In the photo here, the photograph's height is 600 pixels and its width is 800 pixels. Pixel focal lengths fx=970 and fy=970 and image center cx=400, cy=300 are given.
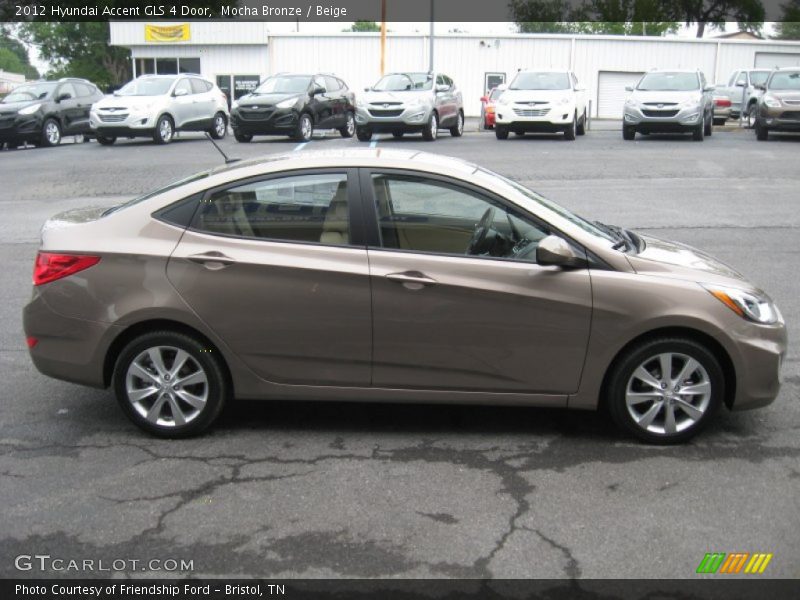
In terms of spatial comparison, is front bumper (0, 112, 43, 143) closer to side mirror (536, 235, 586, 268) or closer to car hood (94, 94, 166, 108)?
car hood (94, 94, 166, 108)

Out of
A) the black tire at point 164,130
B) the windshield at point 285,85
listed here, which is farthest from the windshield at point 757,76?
the black tire at point 164,130

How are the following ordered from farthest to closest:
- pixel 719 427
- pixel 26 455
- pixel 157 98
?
pixel 157 98
pixel 719 427
pixel 26 455

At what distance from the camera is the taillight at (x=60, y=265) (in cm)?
530

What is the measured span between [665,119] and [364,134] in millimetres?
7588

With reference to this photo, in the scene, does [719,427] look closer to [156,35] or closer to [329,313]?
[329,313]

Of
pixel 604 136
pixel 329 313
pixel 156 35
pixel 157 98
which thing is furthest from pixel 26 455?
pixel 156 35

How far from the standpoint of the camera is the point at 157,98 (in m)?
24.8

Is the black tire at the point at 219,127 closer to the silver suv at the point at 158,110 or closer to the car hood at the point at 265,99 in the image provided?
the silver suv at the point at 158,110

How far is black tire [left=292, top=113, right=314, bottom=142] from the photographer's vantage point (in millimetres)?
24562

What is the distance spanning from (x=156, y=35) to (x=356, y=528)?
1846 inches

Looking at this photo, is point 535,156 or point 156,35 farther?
point 156,35

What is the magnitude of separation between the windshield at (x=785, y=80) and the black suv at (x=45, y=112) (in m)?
18.7

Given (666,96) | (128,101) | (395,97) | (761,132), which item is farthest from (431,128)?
(761,132)

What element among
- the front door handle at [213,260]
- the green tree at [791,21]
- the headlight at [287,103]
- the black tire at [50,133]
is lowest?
the black tire at [50,133]
